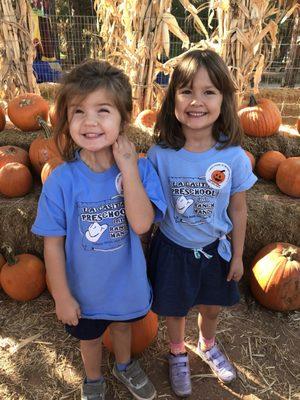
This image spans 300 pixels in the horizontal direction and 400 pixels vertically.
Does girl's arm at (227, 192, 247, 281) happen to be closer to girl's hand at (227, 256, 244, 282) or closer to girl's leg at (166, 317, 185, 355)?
girl's hand at (227, 256, 244, 282)

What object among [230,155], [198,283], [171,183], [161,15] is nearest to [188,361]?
[198,283]

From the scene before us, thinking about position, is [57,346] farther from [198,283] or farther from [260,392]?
[260,392]

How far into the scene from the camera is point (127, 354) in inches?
78.4

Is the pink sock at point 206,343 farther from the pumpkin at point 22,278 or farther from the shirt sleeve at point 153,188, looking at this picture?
the pumpkin at point 22,278

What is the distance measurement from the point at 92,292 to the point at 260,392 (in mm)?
1244

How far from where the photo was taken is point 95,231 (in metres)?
1.54

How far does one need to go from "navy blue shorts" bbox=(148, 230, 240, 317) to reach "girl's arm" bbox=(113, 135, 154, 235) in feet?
1.25

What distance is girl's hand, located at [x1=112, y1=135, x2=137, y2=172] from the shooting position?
1441 mm

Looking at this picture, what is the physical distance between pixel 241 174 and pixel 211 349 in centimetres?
117

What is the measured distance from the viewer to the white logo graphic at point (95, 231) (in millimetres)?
1535

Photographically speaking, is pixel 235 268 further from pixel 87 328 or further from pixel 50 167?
pixel 50 167

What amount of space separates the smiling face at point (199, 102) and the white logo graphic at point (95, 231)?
61cm

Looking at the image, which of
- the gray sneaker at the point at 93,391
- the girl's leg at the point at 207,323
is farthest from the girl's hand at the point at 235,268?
the gray sneaker at the point at 93,391

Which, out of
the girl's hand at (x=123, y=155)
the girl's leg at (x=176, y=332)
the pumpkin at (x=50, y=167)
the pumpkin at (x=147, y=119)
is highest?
the girl's hand at (x=123, y=155)
